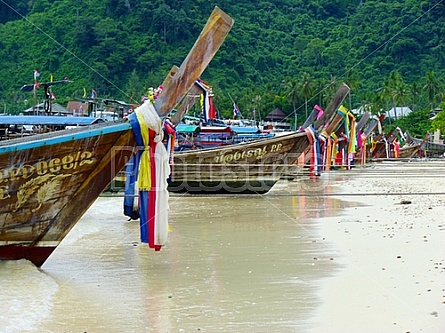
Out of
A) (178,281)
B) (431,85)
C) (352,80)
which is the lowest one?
(178,281)

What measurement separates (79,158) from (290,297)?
2.85m

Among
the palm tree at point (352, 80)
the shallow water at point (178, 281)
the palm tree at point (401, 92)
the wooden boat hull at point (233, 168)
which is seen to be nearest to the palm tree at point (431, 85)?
the palm tree at point (401, 92)

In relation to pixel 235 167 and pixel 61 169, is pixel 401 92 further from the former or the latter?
pixel 61 169

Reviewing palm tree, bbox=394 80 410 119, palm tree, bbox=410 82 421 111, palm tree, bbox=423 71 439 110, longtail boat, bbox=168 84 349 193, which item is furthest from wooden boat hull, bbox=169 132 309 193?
palm tree, bbox=410 82 421 111

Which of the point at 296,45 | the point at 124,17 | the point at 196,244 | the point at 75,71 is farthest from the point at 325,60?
the point at 196,244

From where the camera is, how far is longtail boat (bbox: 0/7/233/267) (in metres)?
8.59

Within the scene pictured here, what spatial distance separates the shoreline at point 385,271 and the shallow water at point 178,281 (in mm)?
228

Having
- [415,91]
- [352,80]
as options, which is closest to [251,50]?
[352,80]

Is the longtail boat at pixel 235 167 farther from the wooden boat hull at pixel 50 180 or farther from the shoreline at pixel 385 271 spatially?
the wooden boat hull at pixel 50 180

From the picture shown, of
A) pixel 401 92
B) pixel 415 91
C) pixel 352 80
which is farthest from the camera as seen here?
pixel 415 91

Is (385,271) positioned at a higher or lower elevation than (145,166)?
lower

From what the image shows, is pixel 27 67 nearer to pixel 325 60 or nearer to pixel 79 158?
pixel 325 60

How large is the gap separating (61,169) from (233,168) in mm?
9844

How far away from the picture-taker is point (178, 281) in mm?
8344
